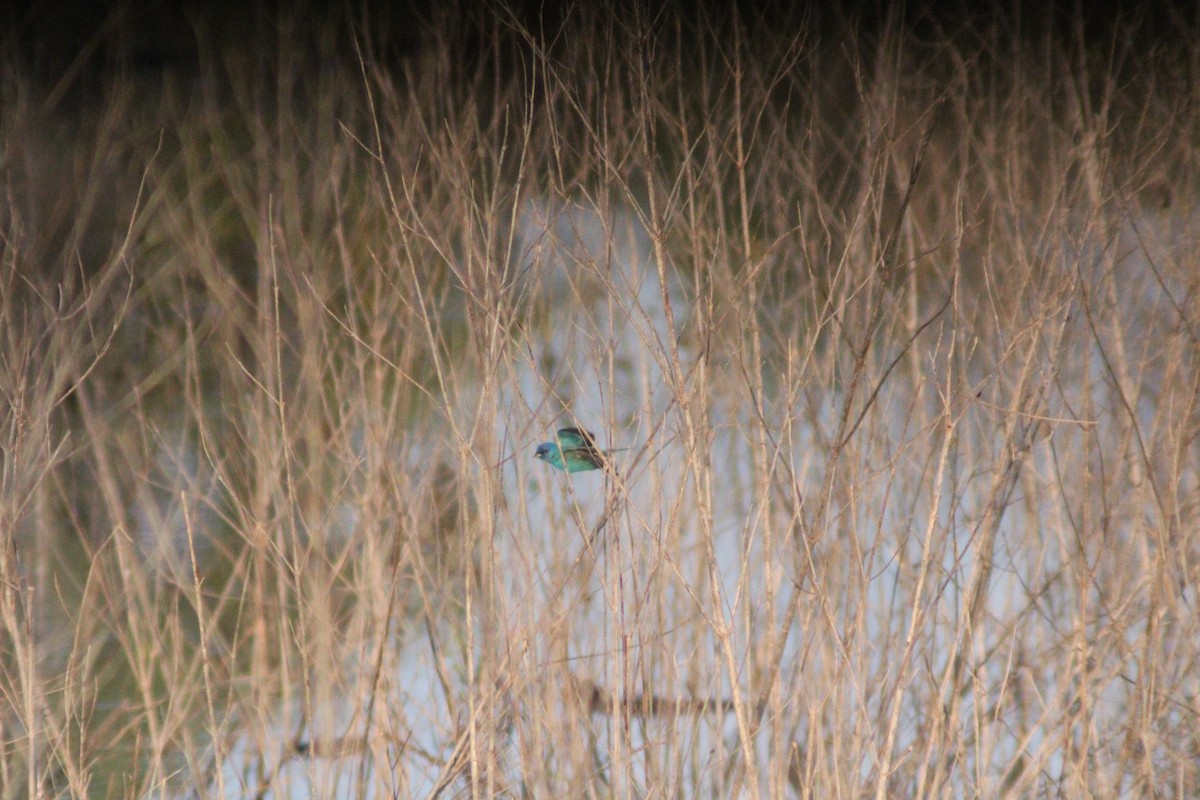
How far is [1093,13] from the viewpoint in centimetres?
225

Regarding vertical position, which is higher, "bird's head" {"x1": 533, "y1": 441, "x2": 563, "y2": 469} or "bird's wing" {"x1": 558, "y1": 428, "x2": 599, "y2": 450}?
"bird's wing" {"x1": 558, "y1": 428, "x2": 599, "y2": 450}

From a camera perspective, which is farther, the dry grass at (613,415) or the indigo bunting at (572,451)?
the indigo bunting at (572,451)

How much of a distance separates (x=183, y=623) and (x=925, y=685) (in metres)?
1.61

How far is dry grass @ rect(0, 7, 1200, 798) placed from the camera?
142 cm

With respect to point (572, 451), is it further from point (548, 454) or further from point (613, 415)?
point (613, 415)

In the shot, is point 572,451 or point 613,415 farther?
point 572,451

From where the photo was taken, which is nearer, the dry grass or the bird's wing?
the dry grass

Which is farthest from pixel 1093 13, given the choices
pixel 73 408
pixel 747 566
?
pixel 73 408

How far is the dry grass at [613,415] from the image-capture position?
1.42m

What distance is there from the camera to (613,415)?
4.42ft

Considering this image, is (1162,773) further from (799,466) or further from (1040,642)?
(799,466)

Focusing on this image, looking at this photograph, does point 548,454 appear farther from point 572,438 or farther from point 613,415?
point 613,415

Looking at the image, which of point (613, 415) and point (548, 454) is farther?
point (548, 454)

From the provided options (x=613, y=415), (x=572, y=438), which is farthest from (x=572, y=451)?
(x=613, y=415)
